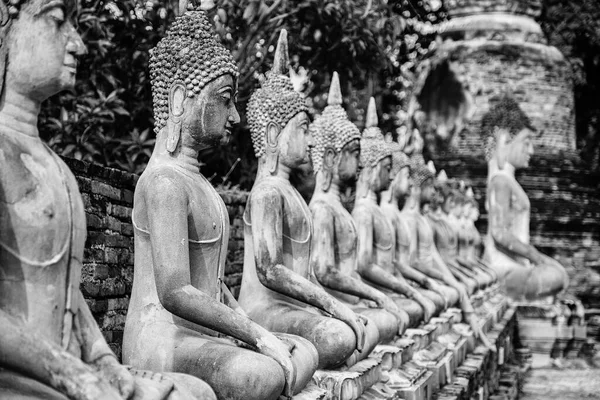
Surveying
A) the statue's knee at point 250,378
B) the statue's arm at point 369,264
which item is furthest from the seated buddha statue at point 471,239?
the statue's knee at point 250,378

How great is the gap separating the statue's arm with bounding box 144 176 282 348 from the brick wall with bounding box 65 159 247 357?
1472 mm

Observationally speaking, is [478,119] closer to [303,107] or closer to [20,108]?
[303,107]

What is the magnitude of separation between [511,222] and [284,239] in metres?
10.1

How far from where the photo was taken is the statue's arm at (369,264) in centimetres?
775

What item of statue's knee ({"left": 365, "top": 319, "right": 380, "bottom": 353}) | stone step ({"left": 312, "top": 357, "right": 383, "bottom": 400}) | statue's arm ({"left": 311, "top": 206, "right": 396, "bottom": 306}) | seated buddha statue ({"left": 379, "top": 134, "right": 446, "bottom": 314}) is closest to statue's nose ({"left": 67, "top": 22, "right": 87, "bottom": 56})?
stone step ({"left": 312, "top": 357, "right": 383, "bottom": 400})

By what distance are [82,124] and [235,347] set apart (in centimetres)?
522

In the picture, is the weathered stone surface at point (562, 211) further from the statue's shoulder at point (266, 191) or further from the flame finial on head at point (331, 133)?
the statue's shoulder at point (266, 191)

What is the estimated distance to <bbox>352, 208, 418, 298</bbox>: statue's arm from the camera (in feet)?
25.4

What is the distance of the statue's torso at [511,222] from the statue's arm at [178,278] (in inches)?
455

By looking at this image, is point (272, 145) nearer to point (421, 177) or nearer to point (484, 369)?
point (484, 369)

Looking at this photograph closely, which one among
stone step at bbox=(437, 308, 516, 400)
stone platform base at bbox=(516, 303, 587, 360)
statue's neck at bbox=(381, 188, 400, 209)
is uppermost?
statue's neck at bbox=(381, 188, 400, 209)

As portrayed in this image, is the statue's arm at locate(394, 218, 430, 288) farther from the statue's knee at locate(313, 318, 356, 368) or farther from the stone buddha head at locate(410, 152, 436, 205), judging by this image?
the statue's knee at locate(313, 318, 356, 368)

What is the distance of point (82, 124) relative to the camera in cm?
898

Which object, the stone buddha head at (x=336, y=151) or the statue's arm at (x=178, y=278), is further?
the stone buddha head at (x=336, y=151)
